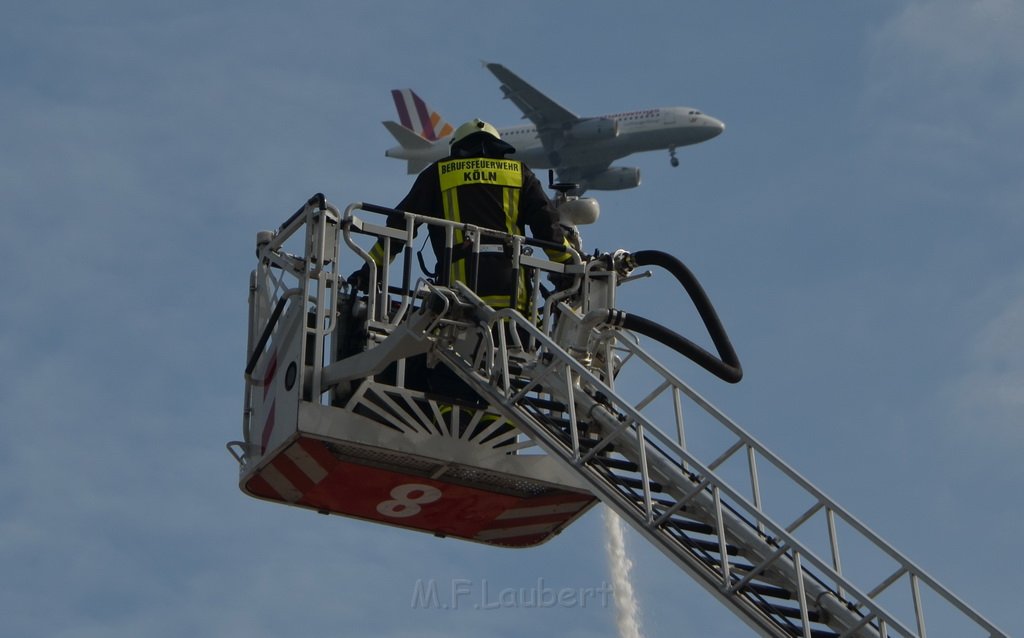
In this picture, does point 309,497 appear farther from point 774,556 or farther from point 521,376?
point 774,556

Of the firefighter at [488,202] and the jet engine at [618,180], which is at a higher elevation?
the jet engine at [618,180]

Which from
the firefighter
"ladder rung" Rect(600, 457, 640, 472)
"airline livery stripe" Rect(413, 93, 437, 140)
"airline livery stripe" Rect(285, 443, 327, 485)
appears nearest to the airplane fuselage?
"airline livery stripe" Rect(413, 93, 437, 140)

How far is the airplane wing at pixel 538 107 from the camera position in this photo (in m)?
76.9

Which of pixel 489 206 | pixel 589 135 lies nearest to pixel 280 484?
pixel 489 206

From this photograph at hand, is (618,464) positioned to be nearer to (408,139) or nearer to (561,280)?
(561,280)

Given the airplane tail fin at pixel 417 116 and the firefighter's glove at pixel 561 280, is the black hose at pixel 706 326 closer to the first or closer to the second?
the firefighter's glove at pixel 561 280

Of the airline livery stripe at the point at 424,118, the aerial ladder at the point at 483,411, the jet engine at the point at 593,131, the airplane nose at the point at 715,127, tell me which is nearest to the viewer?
the aerial ladder at the point at 483,411

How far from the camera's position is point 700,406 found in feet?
39.2

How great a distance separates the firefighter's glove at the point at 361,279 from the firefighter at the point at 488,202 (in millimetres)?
547

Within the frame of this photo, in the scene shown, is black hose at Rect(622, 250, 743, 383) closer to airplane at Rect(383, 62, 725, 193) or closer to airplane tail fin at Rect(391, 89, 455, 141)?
airplane at Rect(383, 62, 725, 193)

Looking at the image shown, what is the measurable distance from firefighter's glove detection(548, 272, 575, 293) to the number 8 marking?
2046 millimetres

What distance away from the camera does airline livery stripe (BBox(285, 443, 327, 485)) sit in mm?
12773

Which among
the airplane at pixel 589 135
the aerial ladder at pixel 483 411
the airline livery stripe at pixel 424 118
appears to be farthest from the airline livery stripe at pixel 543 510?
the airline livery stripe at pixel 424 118

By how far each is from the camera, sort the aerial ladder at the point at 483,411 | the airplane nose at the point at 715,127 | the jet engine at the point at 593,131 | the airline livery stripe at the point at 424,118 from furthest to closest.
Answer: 1. the airline livery stripe at the point at 424,118
2. the airplane nose at the point at 715,127
3. the jet engine at the point at 593,131
4. the aerial ladder at the point at 483,411
